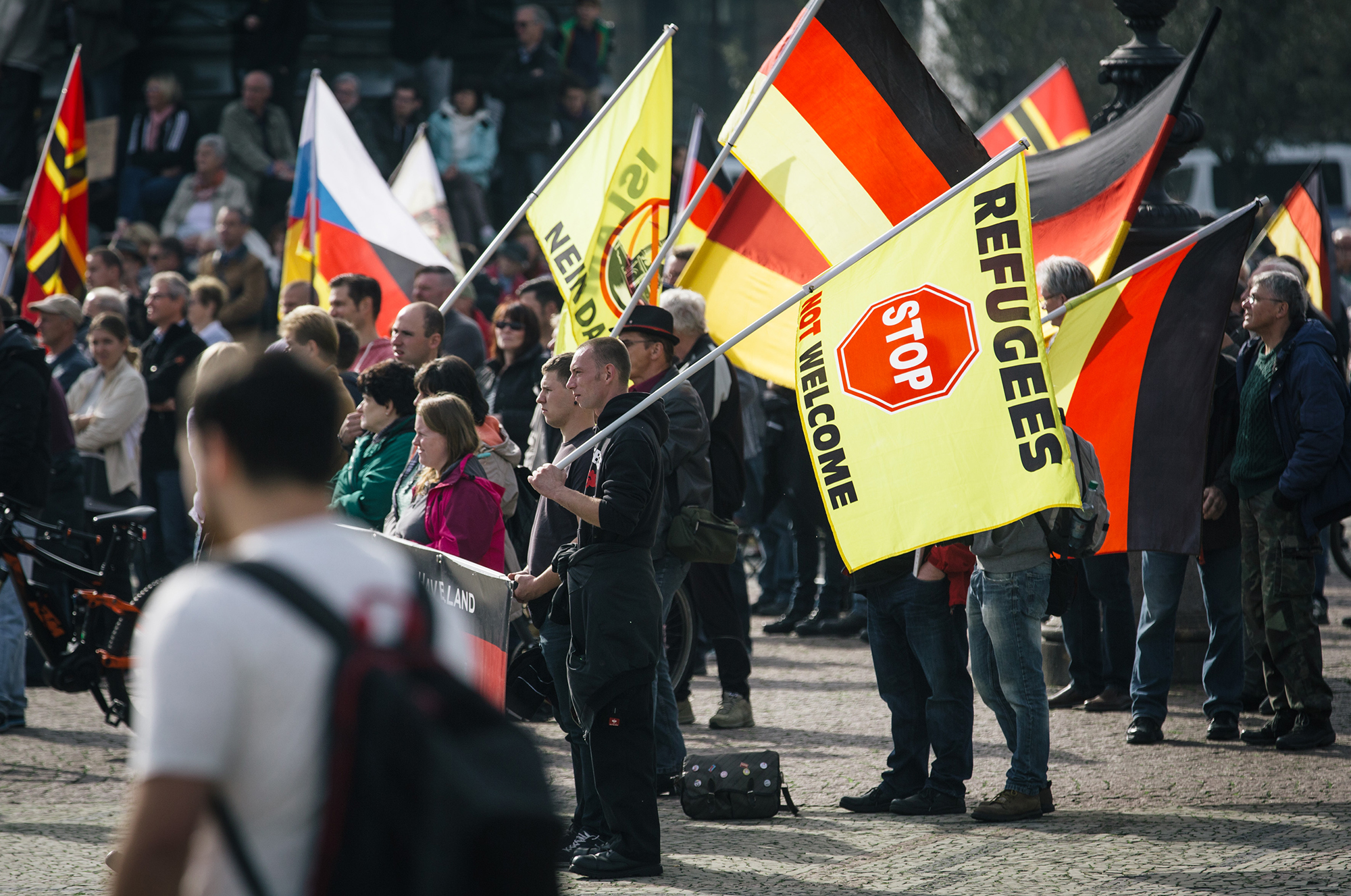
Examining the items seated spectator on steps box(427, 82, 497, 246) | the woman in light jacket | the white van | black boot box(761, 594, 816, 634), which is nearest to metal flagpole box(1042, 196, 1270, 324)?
black boot box(761, 594, 816, 634)

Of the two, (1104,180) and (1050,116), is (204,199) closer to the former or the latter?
(1050,116)

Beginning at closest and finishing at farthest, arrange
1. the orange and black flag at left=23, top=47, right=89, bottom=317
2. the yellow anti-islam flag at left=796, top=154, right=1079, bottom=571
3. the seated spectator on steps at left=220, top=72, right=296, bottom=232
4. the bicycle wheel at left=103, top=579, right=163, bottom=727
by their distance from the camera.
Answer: the yellow anti-islam flag at left=796, top=154, right=1079, bottom=571, the bicycle wheel at left=103, top=579, right=163, bottom=727, the orange and black flag at left=23, top=47, right=89, bottom=317, the seated spectator on steps at left=220, top=72, right=296, bottom=232

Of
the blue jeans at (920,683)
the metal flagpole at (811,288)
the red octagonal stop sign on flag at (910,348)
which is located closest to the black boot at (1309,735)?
the blue jeans at (920,683)

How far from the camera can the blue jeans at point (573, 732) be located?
18.6 ft

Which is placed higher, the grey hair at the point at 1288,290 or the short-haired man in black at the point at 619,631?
the grey hair at the point at 1288,290

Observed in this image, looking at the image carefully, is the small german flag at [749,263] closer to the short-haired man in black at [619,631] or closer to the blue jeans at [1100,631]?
the short-haired man in black at [619,631]

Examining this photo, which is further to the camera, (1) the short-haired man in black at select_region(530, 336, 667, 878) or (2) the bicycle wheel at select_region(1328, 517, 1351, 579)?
(2) the bicycle wheel at select_region(1328, 517, 1351, 579)

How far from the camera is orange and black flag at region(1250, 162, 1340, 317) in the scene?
411 inches

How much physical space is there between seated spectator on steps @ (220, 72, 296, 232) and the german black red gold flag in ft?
34.6

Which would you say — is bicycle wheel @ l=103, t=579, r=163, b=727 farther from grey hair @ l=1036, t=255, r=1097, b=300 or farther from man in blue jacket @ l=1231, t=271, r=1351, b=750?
man in blue jacket @ l=1231, t=271, r=1351, b=750

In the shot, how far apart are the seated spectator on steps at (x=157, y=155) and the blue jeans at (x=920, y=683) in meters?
12.2

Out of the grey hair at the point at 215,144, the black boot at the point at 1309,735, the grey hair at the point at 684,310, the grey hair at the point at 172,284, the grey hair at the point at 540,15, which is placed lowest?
the black boot at the point at 1309,735

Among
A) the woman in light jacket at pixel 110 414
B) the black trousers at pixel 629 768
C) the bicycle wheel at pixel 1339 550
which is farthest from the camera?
the bicycle wheel at pixel 1339 550

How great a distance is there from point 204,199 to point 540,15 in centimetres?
452
